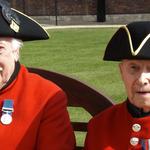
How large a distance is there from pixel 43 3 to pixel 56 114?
35.4m

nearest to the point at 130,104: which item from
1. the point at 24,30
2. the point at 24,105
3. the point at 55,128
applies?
the point at 55,128

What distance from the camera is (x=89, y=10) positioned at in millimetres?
37406

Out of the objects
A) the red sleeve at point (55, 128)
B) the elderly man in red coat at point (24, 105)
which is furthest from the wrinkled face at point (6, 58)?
the red sleeve at point (55, 128)

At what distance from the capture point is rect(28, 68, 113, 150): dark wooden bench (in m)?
3.89

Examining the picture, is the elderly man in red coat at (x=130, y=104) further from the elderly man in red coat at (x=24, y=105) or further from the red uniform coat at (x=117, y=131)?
the elderly man in red coat at (x=24, y=105)

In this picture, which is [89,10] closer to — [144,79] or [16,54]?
[16,54]

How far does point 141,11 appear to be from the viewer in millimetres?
36594

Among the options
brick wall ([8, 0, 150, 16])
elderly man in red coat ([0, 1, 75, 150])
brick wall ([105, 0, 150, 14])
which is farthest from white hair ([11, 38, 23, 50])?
brick wall ([105, 0, 150, 14])

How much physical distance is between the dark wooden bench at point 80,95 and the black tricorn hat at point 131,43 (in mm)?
540

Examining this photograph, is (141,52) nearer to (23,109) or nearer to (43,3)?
(23,109)

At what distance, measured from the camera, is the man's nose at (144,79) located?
10.2 feet

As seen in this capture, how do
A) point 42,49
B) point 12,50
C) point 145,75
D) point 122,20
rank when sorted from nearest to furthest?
point 145,75
point 12,50
point 42,49
point 122,20

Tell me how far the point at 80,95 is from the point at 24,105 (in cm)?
48

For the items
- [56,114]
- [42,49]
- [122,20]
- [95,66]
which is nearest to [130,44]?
[56,114]
